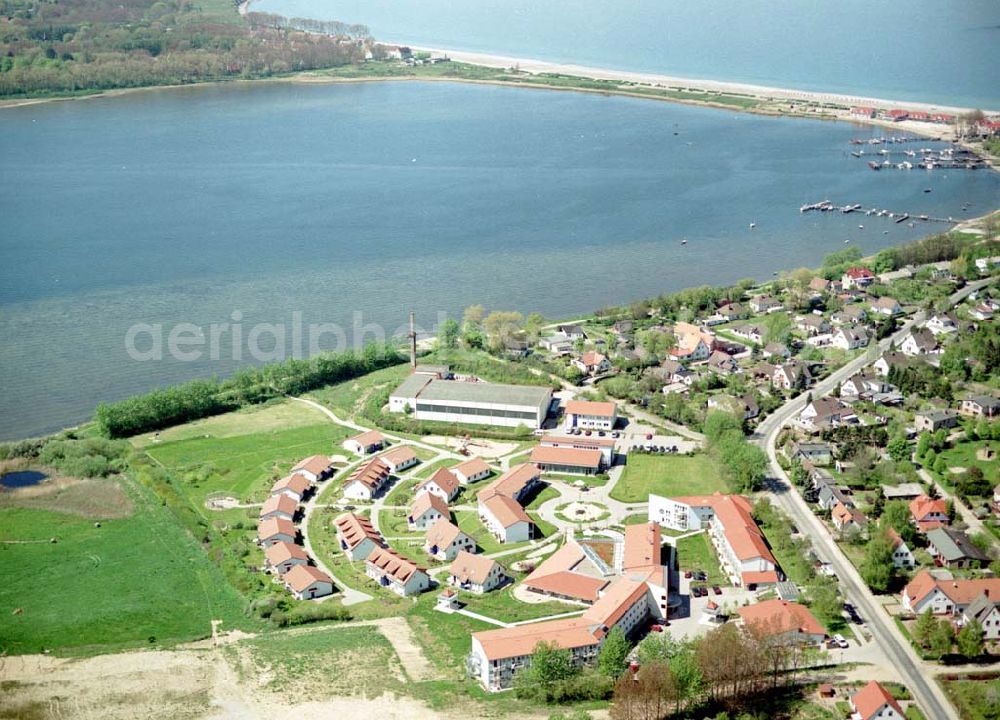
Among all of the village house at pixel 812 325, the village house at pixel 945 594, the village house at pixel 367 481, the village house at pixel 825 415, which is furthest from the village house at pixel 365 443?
the village house at pixel 812 325

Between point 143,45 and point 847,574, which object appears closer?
point 847,574

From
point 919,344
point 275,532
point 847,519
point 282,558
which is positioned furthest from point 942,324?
point 282,558

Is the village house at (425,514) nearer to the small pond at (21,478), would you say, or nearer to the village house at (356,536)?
the village house at (356,536)

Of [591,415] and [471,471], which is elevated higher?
[591,415]

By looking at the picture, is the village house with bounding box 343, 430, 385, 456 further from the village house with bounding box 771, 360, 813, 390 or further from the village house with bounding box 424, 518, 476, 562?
the village house with bounding box 771, 360, 813, 390

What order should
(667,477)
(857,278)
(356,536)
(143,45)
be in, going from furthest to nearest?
(143,45), (857,278), (667,477), (356,536)

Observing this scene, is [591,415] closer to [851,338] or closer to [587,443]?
[587,443]

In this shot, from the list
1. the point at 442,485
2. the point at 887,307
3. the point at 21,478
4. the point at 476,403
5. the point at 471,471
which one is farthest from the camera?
the point at 887,307
